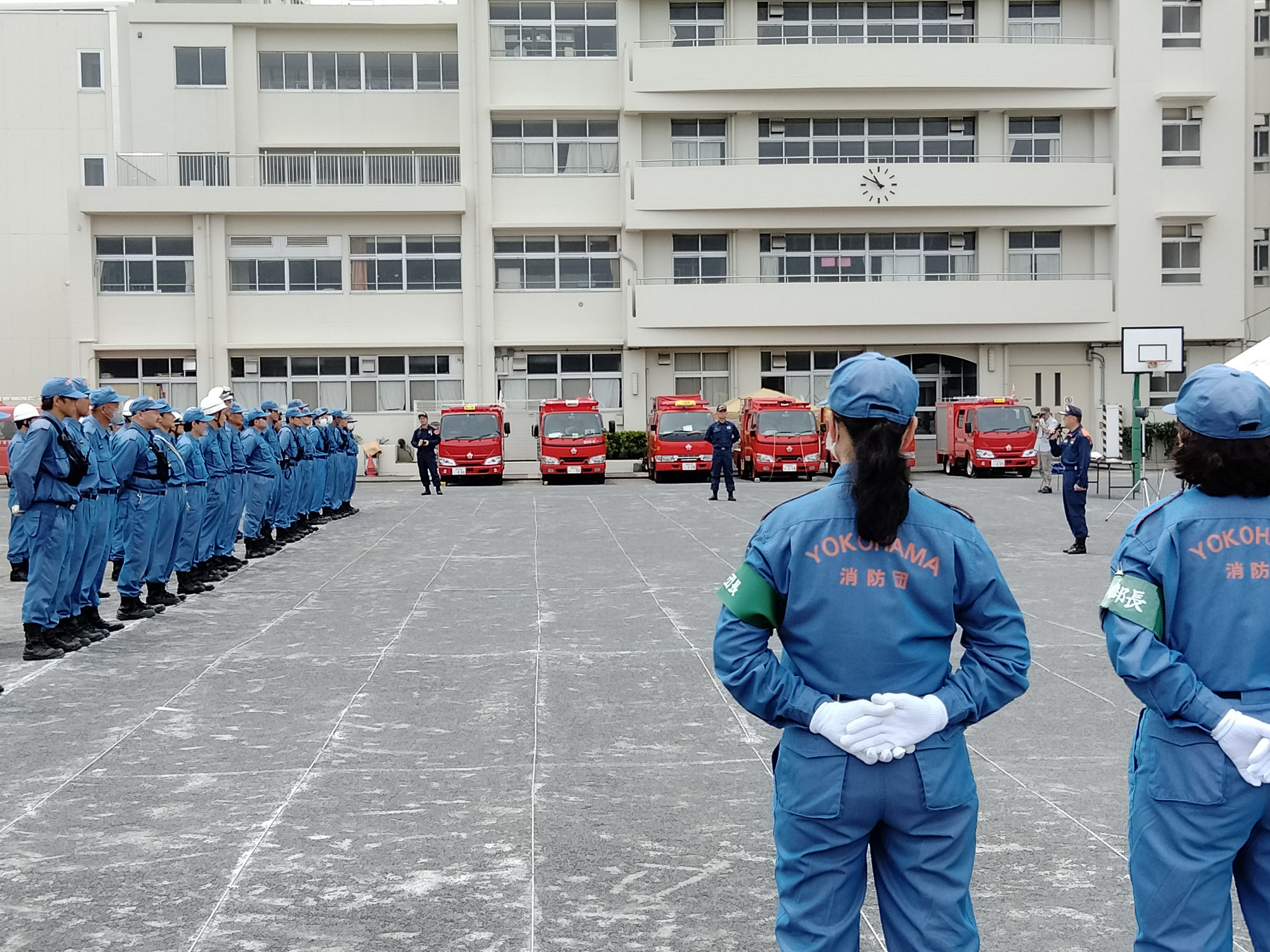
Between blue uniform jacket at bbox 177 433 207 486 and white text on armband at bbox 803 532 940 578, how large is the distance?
1339 centimetres

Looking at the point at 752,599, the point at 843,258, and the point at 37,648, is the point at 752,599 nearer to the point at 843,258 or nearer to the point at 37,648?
the point at 37,648

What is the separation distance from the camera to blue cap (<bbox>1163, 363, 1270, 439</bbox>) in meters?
3.57

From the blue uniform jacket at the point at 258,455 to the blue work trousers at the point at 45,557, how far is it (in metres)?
8.05

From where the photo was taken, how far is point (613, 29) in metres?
45.8

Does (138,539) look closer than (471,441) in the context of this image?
Yes

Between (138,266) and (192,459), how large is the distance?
31319mm

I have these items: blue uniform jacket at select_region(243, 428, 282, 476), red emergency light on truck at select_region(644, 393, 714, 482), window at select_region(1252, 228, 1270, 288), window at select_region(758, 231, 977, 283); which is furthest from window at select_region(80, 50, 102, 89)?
window at select_region(1252, 228, 1270, 288)

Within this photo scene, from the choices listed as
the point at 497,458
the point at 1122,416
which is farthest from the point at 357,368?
the point at 1122,416

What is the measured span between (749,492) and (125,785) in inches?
1037

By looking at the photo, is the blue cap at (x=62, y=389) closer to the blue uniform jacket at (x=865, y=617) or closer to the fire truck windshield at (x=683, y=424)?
the blue uniform jacket at (x=865, y=617)

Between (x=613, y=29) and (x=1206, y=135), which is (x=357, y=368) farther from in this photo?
(x=1206, y=135)

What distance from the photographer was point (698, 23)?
45.9 meters

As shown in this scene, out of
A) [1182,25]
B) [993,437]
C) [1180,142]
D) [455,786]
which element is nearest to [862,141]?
[1180,142]

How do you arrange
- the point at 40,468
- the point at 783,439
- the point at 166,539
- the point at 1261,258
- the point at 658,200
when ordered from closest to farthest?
the point at 40,468 → the point at 166,539 → the point at 783,439 → the point at 658,200 → the point at 1261,258
